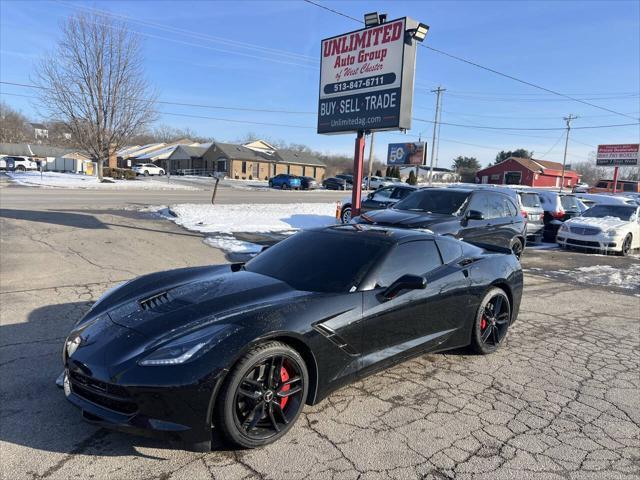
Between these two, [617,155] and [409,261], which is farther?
[617,155]

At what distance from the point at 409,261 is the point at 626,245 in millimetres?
12121

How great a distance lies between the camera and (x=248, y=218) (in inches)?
664

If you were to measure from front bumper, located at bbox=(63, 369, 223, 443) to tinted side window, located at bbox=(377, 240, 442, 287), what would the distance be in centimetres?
174

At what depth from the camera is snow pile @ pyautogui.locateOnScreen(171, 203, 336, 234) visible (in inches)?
566

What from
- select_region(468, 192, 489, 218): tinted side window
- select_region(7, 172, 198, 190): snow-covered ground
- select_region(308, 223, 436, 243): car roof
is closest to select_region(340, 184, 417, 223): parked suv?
select_region(468, 192, 489, 218): tinted side window

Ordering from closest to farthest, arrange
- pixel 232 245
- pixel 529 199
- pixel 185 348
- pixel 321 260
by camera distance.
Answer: pixel 185 348, pixel 321 260, pixel 232 245, pixel 529 199

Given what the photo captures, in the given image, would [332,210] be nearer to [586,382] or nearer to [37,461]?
[586,382]

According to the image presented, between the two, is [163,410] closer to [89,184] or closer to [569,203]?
[569,203]

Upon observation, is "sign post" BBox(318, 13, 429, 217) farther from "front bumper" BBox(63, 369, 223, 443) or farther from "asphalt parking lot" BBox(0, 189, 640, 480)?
"front bumper" BBox(63, 369, 223, 443)

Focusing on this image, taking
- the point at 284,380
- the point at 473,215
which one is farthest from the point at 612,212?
the point at 284,380

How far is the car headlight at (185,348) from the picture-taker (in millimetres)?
2821

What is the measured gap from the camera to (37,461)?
9.27ft

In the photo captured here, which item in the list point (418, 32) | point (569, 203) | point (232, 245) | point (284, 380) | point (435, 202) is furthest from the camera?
point (569, 203)

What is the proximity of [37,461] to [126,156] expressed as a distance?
90.2 m
